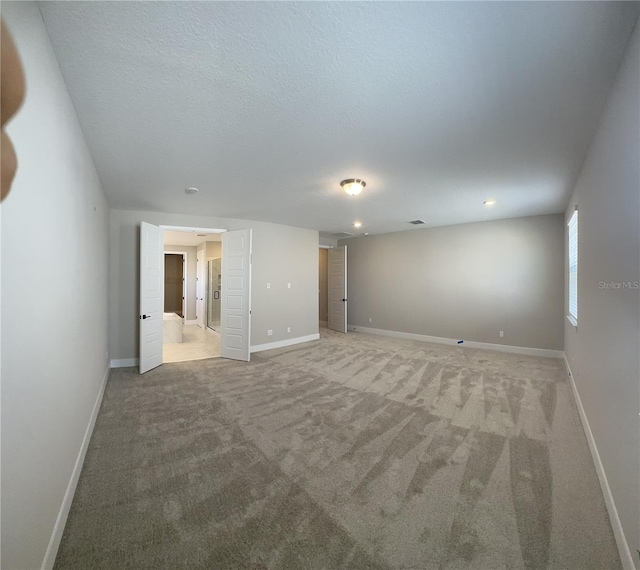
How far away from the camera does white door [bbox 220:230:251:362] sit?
4.89 m

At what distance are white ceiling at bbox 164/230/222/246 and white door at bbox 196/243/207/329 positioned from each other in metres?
0.36

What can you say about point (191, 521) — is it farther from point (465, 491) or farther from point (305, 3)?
point (305, 3)

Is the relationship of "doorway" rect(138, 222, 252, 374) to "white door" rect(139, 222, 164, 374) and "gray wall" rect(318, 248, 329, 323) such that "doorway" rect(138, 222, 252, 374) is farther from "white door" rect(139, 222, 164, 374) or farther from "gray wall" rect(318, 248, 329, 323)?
"gray wall" rect(318, 248, 329, 323)

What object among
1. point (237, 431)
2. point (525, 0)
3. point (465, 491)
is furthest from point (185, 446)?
point (525, 0)

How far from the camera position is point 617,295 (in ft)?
5.54

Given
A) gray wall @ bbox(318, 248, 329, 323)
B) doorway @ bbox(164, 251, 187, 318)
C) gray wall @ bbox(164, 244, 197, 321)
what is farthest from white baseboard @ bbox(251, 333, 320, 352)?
doorway @ bbox(164, 251, 187, 318)

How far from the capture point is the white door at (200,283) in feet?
28.1

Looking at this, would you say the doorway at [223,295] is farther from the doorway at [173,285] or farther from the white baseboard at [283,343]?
the doorway at [173,285]

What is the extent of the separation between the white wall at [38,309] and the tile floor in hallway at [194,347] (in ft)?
10.5

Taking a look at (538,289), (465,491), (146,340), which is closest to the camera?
(465,491)

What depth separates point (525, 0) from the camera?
1.21 meters

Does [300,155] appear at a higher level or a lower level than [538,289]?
higher

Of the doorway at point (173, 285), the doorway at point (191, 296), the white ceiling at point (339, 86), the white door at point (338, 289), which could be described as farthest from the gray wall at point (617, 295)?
the doorway at point (173, 285)

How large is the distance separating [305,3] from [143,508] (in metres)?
2.75
